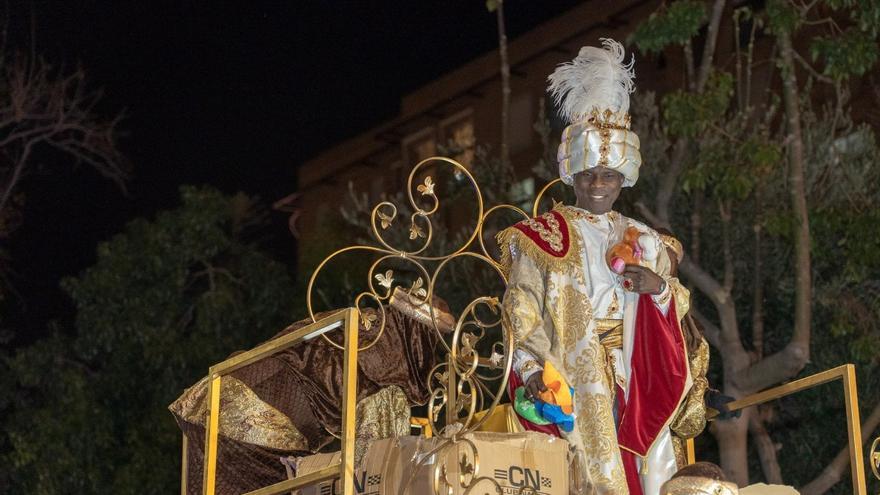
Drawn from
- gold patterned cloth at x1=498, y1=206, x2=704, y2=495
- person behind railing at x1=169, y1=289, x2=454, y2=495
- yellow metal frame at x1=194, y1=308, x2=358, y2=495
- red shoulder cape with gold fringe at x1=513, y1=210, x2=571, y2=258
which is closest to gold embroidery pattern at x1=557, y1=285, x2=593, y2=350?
gold patterned cloth at x1=498, y1=206, x2=704, y2=495

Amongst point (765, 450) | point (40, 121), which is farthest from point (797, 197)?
point (40, 121)

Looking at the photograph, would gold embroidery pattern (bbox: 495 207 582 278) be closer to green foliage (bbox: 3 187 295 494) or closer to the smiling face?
the smiling face

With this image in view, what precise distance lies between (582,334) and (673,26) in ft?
19.8

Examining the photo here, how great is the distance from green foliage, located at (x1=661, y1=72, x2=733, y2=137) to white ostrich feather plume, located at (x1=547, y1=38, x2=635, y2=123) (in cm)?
535

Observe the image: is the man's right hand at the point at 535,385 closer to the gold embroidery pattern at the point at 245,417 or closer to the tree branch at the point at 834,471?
the gold embroidery pattern at the point at 245,417

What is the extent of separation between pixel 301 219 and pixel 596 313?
1995cm

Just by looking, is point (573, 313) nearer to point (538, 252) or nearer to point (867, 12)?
point (538, 252)

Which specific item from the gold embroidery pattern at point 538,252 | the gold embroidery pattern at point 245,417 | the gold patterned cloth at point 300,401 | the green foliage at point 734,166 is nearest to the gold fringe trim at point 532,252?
the gold embroidery pattern at point 538,252

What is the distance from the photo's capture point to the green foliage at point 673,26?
39.3 ft

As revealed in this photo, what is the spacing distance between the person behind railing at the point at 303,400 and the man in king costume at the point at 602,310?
641mm

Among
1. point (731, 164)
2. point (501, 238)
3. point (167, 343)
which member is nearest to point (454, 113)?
point (167, 343)

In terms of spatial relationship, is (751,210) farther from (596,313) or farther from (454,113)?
(454,113)

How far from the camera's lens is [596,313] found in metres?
6.52

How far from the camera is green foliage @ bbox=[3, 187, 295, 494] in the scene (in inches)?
602
